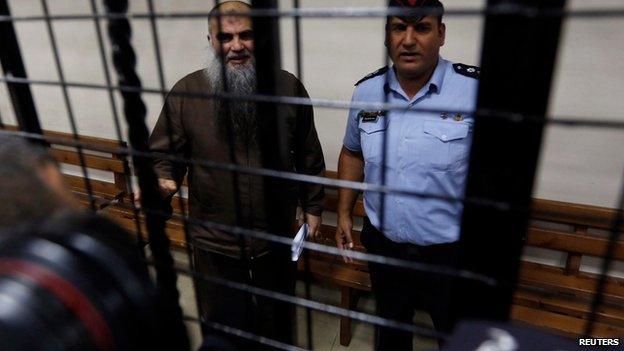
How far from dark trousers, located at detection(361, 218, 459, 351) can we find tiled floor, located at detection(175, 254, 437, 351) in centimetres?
35

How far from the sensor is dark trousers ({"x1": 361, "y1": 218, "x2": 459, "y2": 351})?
149 cm

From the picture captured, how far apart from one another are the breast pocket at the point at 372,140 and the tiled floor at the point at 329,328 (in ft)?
3.20

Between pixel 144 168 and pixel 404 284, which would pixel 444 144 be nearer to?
pixel 404 284

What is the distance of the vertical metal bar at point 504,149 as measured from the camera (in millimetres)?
502

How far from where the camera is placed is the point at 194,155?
5.49 feet

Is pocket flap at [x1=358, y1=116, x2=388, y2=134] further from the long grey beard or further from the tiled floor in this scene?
the tiled floor

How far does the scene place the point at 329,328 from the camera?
221 cm

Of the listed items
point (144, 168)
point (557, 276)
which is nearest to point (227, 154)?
point (144, 168)

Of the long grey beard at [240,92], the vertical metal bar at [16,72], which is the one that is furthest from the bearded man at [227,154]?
the vertical metal bar at [16,72]

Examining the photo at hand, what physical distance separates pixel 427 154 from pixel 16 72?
3.70ft

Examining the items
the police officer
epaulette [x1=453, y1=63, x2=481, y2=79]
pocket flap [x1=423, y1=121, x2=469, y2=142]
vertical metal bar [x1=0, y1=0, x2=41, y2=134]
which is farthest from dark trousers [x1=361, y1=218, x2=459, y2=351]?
vertical metal bar [x1=0, y1=0, x2=41, y2=134]

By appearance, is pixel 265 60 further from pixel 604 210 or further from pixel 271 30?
pixel 604 210

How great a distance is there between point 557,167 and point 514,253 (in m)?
1.45

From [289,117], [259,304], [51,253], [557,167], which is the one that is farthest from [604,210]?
[51,253]
